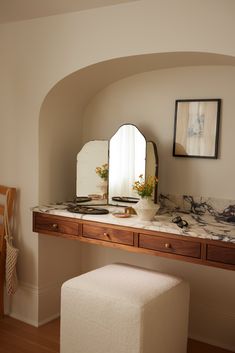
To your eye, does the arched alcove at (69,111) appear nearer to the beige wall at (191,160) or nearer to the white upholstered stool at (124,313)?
the beige wall at (191,160)

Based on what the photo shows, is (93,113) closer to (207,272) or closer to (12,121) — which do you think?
(12,121)

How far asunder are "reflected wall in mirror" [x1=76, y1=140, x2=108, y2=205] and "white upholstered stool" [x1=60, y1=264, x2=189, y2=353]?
76 centimetres

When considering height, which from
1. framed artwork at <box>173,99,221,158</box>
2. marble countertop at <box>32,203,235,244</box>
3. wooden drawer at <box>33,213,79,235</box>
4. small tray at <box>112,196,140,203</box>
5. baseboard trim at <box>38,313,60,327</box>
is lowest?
baseboard trim at <box>38,313,60,327</box>

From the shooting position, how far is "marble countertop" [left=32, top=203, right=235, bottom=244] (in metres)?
2.36

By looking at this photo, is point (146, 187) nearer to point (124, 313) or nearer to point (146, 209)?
point (146, 209)

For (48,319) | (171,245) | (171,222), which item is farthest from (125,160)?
(48,319)

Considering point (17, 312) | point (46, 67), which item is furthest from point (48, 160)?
point (17, 312)

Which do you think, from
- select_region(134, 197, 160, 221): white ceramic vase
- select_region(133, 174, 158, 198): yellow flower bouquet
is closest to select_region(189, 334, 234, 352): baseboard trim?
select_region(134, 197, 160, 221): white ceramic vase

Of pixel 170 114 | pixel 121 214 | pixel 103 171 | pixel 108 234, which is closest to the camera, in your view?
pixel 108 234

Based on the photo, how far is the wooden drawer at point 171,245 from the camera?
2.39m

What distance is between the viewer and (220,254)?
230cm

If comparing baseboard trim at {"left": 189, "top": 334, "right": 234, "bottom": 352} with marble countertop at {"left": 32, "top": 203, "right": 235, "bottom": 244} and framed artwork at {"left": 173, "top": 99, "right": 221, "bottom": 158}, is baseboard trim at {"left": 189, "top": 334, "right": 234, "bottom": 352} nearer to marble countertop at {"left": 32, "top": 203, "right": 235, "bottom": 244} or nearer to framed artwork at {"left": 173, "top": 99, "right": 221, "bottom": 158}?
marble countertop at {"left": 32, "top": 203, "right": 235, "bottom": 244}

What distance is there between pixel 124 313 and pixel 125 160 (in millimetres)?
Result: 1181

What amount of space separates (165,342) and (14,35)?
2345 millimetres
